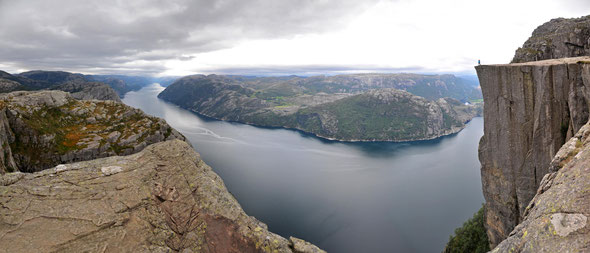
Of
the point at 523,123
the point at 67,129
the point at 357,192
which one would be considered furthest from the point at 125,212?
the point at 357,192

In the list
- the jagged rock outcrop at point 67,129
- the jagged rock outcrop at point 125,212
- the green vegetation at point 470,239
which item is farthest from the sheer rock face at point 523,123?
the jagged rock outcrop at point 67,129

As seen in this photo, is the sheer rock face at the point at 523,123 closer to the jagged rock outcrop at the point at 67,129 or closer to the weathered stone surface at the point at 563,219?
the weathered stone surface at the point at 563,219

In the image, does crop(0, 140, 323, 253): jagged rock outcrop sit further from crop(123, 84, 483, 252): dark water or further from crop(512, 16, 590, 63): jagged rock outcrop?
crop(123, 84, 483, 252): dark water

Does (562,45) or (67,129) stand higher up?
(562,45)

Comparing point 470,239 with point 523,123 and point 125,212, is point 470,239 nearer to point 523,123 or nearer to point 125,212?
point 523,123

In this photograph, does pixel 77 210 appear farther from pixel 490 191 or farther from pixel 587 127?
pixel 490 191

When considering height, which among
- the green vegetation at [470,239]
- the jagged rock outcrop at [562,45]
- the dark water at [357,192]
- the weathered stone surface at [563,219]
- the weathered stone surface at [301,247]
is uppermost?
the jagged rock outcrop at [562,45]
